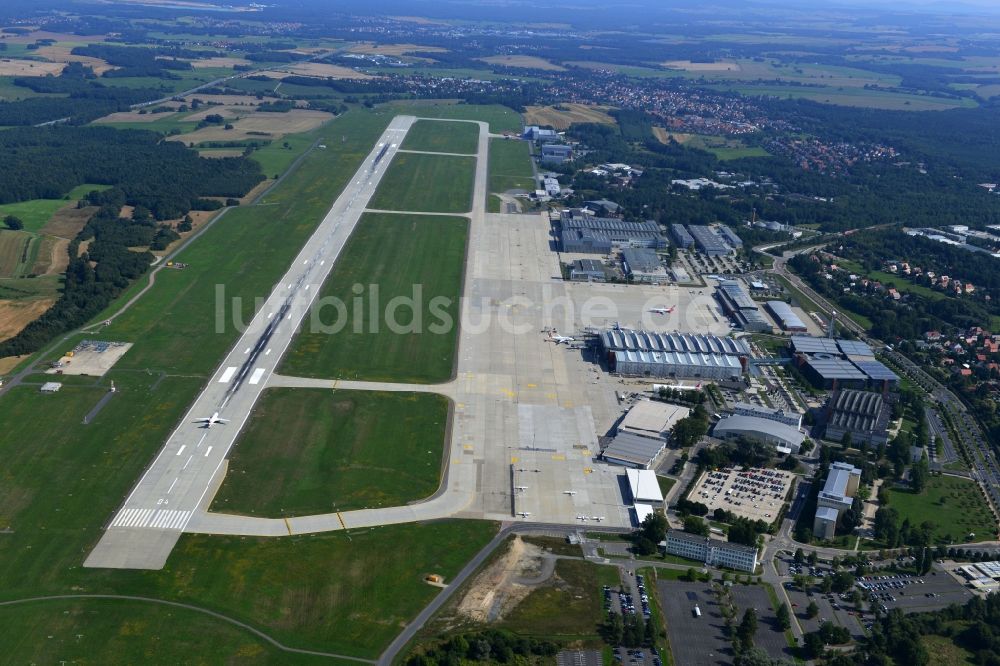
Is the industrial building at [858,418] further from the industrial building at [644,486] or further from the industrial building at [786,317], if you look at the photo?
the industrial building at [786,317]

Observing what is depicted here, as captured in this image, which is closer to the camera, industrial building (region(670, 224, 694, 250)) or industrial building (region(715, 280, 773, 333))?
industrial building (region(715, 280, 773, 333))

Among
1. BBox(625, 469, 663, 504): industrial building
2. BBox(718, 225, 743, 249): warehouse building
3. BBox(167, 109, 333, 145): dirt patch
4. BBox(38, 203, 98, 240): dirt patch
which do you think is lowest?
BBox(167, 109, 333, 145): dirt patch

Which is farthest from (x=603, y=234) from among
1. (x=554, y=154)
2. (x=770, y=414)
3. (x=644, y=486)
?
(x=644, y=486)

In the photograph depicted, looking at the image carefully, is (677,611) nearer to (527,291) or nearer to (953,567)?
(953,567)

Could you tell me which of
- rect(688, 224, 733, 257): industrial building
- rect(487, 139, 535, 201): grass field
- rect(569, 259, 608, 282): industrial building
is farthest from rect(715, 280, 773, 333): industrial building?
rect(487, 139, 535, 201): grass field

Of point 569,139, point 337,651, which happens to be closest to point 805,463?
point 337,651

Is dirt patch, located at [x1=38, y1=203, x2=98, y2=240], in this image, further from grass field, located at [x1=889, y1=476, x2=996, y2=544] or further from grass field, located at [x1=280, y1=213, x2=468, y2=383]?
grass field, located at [x1=889, y1=476, x2=996, y2=544]
